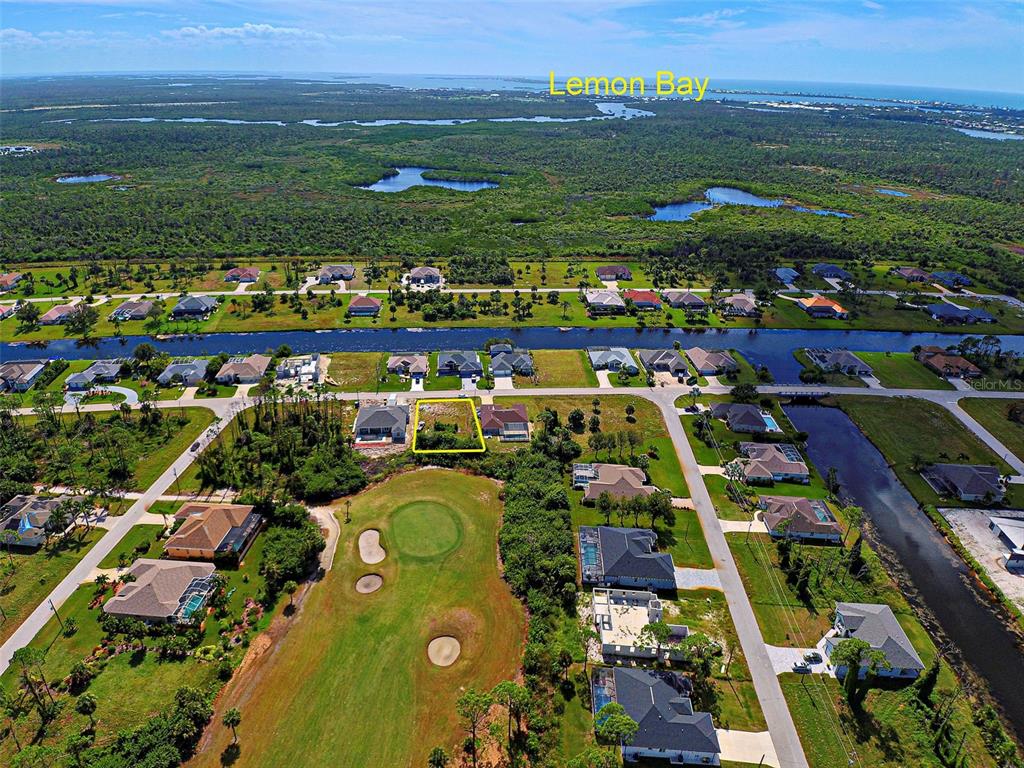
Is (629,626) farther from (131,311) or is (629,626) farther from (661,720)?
(131,311)

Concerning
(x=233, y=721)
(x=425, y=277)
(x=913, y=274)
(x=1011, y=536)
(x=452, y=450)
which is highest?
(x=913, y=274)

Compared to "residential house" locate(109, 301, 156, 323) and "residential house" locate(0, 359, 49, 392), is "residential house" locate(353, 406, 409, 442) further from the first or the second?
"residential house" locate(109, 301, 156, 323)

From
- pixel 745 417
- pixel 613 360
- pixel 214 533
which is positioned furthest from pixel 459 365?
pixel 214 533

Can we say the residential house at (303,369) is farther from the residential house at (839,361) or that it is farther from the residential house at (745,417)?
the residential house at (839,361)

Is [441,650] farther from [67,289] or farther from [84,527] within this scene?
[67,289]

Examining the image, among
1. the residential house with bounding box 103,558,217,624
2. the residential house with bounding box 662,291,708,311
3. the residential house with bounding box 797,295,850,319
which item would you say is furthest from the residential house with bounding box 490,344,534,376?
the residential house with bounding box 797,295,850,319

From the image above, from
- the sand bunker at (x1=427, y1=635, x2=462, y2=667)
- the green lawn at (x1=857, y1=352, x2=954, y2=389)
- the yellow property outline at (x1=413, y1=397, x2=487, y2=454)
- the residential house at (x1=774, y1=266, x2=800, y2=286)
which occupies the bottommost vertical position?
the sand bunker at (x1=427, y1=635, x2=462, y2=667)

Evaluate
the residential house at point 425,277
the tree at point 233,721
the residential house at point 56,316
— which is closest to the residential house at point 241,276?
the residential house at point 56,316

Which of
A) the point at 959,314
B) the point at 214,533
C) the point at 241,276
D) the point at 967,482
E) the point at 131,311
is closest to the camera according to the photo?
the point at 214,533
